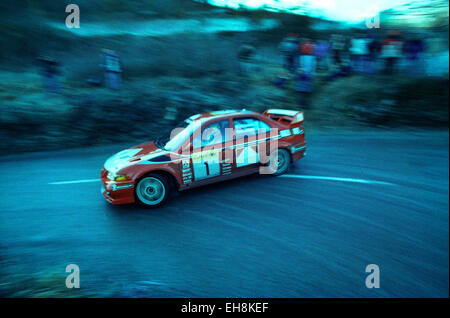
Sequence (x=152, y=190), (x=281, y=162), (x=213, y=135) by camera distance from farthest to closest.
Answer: (x=281, y=162), (x=213, y=135), (x=152, y=190)

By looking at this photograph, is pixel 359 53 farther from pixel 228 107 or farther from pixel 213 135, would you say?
pixel 213 135

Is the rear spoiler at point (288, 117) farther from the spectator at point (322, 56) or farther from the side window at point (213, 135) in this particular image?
the spectator at point (322, 56)

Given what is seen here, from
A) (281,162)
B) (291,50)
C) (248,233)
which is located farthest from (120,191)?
(291,50)

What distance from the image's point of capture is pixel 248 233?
151 inches

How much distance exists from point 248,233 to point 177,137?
205 cm

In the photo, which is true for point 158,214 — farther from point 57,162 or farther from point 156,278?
point 57,162

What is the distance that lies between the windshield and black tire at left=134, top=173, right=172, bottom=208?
0.52 metres

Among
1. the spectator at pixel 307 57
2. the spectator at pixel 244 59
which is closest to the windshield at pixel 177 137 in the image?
the spectator at pixel 244 59

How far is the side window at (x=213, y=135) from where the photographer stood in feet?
15.9

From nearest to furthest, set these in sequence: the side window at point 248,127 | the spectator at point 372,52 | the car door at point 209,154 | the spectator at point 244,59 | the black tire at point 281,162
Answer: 1. the car door at point 209,154
2. the side window at point 248,127
3. the black tire at point 281,162
4. the spectator at point 372,52
5. the spectator at point 244,59

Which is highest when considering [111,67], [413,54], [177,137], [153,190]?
[413,54]

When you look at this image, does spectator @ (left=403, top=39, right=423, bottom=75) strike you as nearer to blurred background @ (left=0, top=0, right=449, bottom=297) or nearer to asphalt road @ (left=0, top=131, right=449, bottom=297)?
blurred background @ (left=0, top=0, right=449, bottom=297)

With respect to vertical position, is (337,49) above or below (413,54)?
above

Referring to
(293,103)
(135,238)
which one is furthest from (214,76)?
(135,238)
